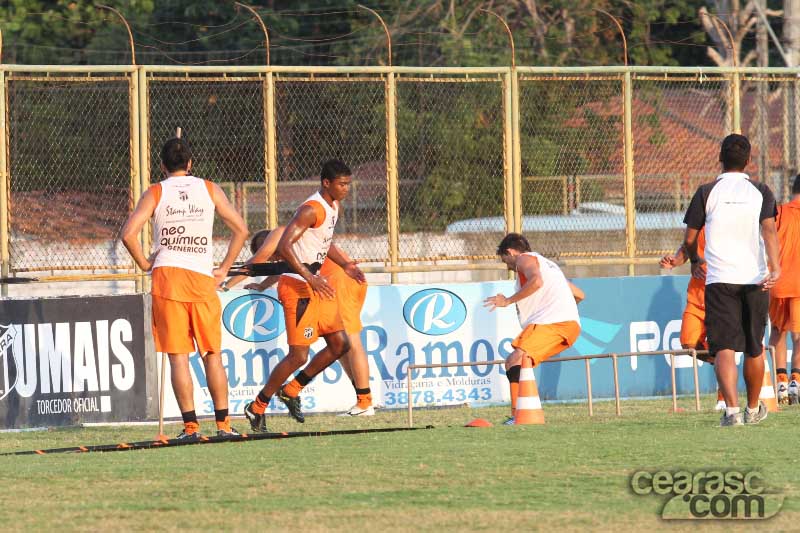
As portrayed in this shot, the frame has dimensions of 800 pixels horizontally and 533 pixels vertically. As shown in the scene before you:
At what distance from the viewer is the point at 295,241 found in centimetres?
1130

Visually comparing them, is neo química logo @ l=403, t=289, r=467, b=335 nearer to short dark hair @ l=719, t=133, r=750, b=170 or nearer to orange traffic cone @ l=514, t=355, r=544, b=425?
orange traffic cone @ l=514, t=355, r=544, b=425

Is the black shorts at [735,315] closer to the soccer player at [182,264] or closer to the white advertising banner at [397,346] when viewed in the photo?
A: the soccer player at [182,264]

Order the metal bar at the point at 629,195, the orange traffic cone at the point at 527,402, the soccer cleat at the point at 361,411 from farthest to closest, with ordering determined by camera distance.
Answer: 1. the metal bar at the point at 629,195
2. the soccer cleat at the point at 361,411
3. the orange traffic cone at the point at 527,402

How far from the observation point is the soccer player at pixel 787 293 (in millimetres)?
13031

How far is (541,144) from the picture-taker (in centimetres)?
1542

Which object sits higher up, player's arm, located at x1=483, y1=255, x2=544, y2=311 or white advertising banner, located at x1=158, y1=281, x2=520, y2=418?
player's arm, located at x1=483, y1=255, x2=544, y2=311

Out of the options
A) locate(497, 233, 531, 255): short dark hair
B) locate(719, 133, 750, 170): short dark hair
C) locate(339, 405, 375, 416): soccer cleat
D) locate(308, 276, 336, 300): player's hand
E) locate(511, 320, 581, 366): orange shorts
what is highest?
locate(719, 133, 750, 170): short dark hair

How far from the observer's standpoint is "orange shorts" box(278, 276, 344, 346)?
11586 millimetres

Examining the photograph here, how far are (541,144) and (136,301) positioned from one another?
4477 millimetres

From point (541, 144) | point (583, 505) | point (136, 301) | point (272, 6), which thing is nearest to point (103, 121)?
point (136, 301)

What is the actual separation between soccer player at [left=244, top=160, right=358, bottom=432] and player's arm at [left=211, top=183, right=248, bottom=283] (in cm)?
107

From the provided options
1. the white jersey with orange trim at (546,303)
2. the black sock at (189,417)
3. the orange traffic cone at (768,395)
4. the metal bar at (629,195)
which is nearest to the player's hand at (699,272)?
the orange traffic cone at (768,395)

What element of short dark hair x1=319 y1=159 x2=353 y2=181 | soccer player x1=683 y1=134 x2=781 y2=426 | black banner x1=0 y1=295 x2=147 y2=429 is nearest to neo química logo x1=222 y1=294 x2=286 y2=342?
black banner x1=0 y1=295 x2=147 y2=429

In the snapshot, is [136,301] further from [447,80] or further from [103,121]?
[447,80]
